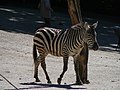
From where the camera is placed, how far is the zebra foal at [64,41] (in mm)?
12129

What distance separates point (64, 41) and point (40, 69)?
8.39ft

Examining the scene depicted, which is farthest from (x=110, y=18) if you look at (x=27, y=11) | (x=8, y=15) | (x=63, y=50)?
(x=63, y=50)

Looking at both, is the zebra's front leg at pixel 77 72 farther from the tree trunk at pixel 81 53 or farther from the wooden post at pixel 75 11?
the wooden post at pixel 75 11

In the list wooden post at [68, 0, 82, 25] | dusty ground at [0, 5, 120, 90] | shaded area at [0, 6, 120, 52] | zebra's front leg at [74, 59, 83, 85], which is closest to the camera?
dusty ground at [0, 5, 120, 90]

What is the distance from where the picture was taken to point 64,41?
1227cm

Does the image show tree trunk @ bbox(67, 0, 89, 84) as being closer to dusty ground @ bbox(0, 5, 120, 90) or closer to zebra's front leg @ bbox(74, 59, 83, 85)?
dusty ground @ bbox(0, 5, 120, 90)

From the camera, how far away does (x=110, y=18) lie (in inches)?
1483

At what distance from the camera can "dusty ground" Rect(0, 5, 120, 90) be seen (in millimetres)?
11350

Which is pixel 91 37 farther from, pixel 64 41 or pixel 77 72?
pixel 77 72

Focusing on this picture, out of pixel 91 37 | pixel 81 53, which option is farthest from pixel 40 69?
pixel 91 37

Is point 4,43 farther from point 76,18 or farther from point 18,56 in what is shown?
point 76,18

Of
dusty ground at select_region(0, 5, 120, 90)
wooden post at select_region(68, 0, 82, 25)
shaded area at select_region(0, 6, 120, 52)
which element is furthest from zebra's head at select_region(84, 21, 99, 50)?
shaded area at select_region(0, 6, 120, 52)

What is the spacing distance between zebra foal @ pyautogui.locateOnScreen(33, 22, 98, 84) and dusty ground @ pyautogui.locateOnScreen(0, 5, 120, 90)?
81cm

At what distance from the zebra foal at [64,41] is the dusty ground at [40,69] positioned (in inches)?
31.8
